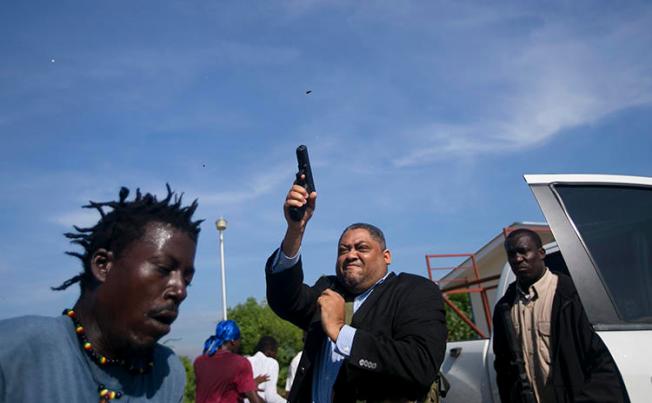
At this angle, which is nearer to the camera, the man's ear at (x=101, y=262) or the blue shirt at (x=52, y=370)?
the blue shirt at (x=52, y=370)

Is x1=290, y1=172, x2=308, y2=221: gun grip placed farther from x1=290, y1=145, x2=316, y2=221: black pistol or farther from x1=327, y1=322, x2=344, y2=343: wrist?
x1=327, y1=322, x2=344, y2=343: wrist

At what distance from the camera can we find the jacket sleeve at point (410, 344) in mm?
2684

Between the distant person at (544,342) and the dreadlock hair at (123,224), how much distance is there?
214 cm

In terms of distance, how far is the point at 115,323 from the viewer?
1.61m

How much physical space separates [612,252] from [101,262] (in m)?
2.76

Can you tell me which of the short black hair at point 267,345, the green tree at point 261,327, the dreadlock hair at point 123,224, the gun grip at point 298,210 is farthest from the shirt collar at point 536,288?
the green tree at point 261,327

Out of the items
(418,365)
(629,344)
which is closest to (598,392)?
(629,344)

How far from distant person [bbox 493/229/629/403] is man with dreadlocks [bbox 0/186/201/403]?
6.77 ft

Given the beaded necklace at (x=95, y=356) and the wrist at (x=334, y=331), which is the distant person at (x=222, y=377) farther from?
the beaded necklace at (x=95, y=356)

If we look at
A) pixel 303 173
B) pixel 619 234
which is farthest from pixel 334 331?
pixel 619 234

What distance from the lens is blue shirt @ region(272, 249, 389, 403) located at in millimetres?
2752

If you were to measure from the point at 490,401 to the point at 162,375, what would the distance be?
2539mm

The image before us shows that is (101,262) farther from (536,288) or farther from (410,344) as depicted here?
(536,288)

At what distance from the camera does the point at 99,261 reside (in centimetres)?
172
